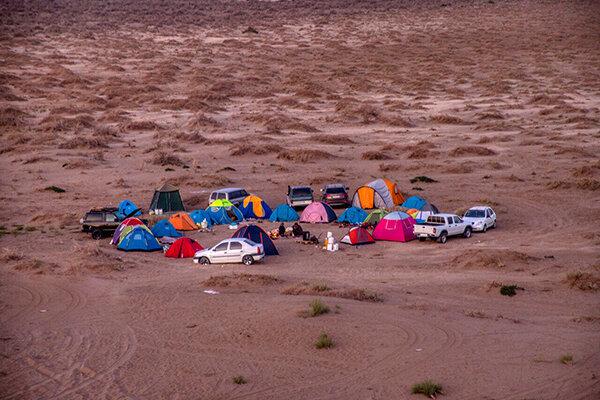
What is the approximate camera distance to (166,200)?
120 ft

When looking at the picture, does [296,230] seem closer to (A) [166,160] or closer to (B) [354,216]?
(B) [354,216]

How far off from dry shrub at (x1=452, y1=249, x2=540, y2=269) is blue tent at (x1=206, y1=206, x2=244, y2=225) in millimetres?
11367

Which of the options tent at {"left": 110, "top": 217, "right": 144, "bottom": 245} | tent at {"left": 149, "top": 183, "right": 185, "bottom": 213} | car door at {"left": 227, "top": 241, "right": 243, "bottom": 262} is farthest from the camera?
tent at {"left": 149, "top": 183, "right": 185, "bottom": 213}

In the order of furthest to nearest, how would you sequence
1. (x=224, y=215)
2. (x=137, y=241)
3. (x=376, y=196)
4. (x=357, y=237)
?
(x=376, y=196) → (x=224, y=215) → (x=357, y=237) → (x=137, y=241)

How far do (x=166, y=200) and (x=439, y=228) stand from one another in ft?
42.1

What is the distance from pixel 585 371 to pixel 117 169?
1334 inches

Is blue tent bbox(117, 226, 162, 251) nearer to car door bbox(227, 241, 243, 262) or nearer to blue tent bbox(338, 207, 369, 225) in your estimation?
car door bbox(227, 241, 243, 262)

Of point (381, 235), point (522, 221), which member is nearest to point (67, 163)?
point (381, 235)

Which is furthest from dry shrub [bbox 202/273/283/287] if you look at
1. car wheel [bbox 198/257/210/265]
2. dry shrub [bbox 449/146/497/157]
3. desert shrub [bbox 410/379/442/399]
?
dry shrub [bbox 449/146/497/157]

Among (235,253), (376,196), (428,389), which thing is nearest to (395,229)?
(376,196)

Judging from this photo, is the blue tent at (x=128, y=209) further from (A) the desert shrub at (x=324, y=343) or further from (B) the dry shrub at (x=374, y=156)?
(A) the desert shrub at (x=324, y=343)

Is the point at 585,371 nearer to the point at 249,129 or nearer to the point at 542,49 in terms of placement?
the point at 249,129

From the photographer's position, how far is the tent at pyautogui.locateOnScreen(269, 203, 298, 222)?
35.8m

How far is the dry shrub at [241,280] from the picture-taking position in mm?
24594
